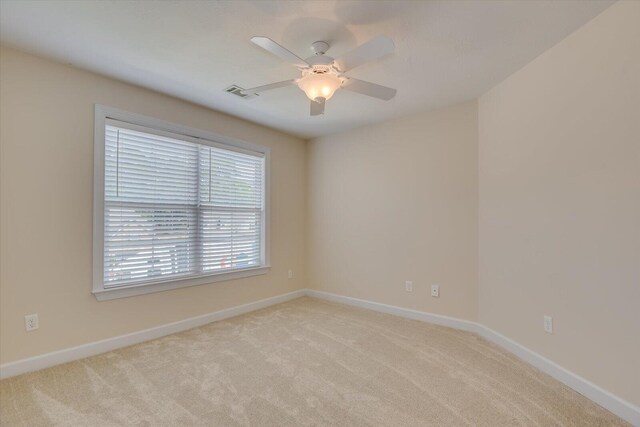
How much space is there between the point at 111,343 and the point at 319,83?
2.77 m

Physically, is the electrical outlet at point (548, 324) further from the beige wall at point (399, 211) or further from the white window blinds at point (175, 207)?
the white window blinds at point (175, 207)

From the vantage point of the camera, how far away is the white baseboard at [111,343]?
7.14 ft

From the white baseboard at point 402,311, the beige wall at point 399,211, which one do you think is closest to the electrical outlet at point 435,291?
the beige wall at point 399,211

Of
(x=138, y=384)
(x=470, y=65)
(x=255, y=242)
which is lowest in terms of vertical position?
(x=138, y=384)

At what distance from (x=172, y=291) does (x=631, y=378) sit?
11.6ft

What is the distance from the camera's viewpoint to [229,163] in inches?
141

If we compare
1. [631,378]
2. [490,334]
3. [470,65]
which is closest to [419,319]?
[490,334]

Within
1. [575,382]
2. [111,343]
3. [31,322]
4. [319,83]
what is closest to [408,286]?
[575,382]

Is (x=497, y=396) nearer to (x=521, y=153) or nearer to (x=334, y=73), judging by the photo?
(x=521, y=153)

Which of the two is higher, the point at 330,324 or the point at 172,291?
the point at 172,291

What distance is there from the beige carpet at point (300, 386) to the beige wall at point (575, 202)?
39cm

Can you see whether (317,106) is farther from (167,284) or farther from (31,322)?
(31,322)

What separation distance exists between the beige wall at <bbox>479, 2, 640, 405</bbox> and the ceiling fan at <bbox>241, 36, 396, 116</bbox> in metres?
1.22

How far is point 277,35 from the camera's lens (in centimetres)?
198
